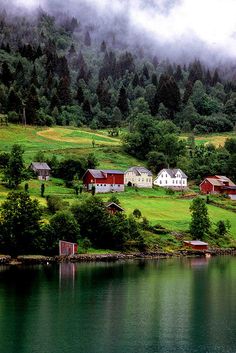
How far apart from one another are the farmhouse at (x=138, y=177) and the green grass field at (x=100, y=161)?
3.50 meters

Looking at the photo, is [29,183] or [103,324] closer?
[103,324]

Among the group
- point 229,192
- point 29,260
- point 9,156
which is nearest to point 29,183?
point 9,156

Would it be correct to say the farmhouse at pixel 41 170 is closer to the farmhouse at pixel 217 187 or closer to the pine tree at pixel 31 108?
the farmhouse at pixel 217 187

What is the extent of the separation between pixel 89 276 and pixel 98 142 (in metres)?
97.7

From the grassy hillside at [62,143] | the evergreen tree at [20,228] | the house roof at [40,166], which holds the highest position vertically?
the grassy hillside at [62,143]

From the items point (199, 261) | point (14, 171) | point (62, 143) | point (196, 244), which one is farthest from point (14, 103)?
point (199, 261)

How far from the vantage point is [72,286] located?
73.4m

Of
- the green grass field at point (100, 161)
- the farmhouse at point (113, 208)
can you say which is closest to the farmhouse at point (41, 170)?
the green grass field at point (100, 161)

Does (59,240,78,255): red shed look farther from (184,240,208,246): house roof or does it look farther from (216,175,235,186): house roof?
(216,175,235,186): house roof

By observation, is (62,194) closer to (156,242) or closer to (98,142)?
(156,242)

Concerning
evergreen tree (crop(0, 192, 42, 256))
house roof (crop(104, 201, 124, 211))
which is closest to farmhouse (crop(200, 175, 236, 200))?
house roof (crop(104, 201, 124, 211))

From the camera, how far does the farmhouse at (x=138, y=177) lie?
145 metres

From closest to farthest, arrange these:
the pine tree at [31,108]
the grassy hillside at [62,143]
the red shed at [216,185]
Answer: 1. the red shed at [216,185]
2. the grassy hillside at [62,143]
3. the pine tree at [31,108]

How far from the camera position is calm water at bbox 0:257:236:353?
48656 mm
